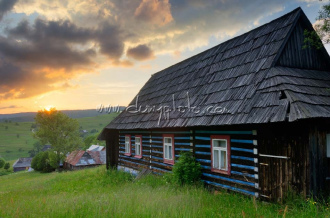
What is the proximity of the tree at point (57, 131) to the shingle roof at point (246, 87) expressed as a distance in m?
30.5

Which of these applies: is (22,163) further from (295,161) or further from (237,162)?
(295,161)

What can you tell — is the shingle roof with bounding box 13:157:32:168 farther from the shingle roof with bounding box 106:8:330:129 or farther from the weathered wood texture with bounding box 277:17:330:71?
A: the weathered wood texture with bounding box 277:17:330:71

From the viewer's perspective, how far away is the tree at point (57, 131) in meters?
39.7

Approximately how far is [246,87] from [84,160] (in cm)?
3895

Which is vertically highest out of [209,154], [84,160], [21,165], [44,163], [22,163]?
[209,154]

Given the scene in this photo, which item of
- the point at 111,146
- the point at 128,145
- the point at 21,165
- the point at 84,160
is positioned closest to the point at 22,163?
the point at 21,165

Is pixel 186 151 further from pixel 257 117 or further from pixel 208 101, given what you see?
pixel 257 117

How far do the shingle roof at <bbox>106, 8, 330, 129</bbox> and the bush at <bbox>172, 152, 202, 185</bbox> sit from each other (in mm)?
1366

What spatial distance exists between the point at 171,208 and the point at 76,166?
127ft

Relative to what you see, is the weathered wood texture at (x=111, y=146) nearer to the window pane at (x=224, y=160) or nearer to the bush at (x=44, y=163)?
the window pane at (x=224, y=160)

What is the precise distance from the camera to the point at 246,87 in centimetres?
800

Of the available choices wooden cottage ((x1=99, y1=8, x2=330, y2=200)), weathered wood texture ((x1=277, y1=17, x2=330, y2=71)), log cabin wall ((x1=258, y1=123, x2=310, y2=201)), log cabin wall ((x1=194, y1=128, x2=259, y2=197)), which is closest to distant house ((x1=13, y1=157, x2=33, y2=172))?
wooden cottage ((x1=99, y1=8, x2=330, y2=200))

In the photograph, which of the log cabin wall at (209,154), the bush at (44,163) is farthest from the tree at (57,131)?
the log cabin wall at (209,154)

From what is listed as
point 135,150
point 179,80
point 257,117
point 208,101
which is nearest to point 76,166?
point 135,150
